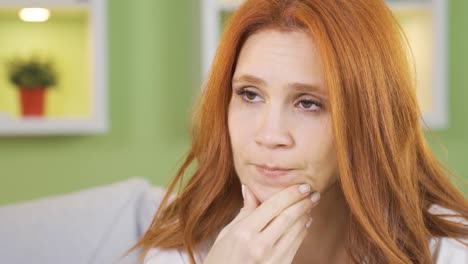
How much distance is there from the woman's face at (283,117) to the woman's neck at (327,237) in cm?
15

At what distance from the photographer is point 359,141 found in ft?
4.45

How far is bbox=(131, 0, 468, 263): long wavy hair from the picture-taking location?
4.36ft

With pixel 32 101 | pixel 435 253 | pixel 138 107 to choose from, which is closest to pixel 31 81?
pixel 32 101

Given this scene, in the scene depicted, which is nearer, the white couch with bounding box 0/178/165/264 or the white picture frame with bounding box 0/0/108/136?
the white couch with bounding box 0/178/165/264

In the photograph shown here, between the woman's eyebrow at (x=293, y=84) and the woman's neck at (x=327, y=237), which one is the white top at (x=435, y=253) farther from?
the woman's eyebrow at (x=293, y=84)

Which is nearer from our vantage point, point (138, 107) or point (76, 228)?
point (76, 228)

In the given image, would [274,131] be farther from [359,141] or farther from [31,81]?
[31,81]

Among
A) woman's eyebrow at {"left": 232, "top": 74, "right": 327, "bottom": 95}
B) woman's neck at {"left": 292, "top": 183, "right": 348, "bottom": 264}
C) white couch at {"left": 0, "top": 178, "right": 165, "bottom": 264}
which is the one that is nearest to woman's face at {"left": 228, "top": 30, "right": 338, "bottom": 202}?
woman's eyebrow at {"left": 232, "top": 74, "right": 327, "bottom": 95}

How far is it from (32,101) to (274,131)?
1.34 m

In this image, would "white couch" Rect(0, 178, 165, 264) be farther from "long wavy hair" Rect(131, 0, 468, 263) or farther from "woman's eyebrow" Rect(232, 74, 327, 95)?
"woman's eyebrow" Rect(232, 74, 327, 95)

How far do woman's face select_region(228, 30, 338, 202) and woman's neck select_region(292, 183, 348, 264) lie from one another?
150mm

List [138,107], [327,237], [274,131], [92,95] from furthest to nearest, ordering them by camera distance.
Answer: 1. [138,107]
2. [92,95]
3. [327,237]
4. [274,131]

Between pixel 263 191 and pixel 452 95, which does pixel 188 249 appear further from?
pixel 452 95

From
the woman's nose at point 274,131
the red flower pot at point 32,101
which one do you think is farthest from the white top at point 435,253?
the red flower pot at point 32,101
